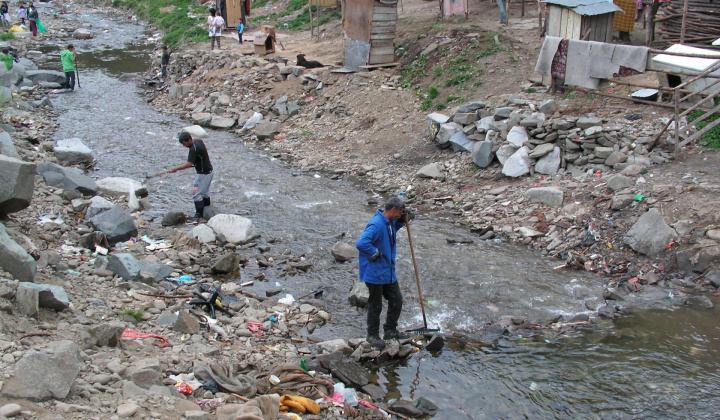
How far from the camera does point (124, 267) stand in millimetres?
6859

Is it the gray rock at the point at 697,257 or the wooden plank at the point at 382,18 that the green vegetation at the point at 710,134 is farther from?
the wooden plank at the point at 382,18

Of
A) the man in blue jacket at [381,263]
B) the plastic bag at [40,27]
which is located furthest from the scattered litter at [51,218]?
the plastic bag at [40,27]

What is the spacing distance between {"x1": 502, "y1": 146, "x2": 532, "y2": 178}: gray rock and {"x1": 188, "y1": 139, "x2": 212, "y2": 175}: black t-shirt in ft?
16.4

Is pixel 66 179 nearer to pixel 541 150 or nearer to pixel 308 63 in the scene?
pixel 308 63

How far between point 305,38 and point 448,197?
1249 centimetres

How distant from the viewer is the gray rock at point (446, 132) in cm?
1112

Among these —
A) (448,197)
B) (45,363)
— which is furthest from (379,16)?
(45,363)

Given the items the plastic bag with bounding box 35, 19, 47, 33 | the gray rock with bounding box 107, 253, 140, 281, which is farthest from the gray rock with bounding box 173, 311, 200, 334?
the plastic bag with bounding box 35, 19, 47, 33

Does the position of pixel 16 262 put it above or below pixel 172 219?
above

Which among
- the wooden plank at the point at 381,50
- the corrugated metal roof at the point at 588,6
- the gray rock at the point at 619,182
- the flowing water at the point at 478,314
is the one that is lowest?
the flowing water at the point at 478,314

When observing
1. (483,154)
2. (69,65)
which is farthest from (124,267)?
(69,65)

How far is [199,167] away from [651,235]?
6.65 meters

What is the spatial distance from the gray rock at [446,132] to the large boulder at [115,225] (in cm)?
584

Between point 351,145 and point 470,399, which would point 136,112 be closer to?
point 351,145
